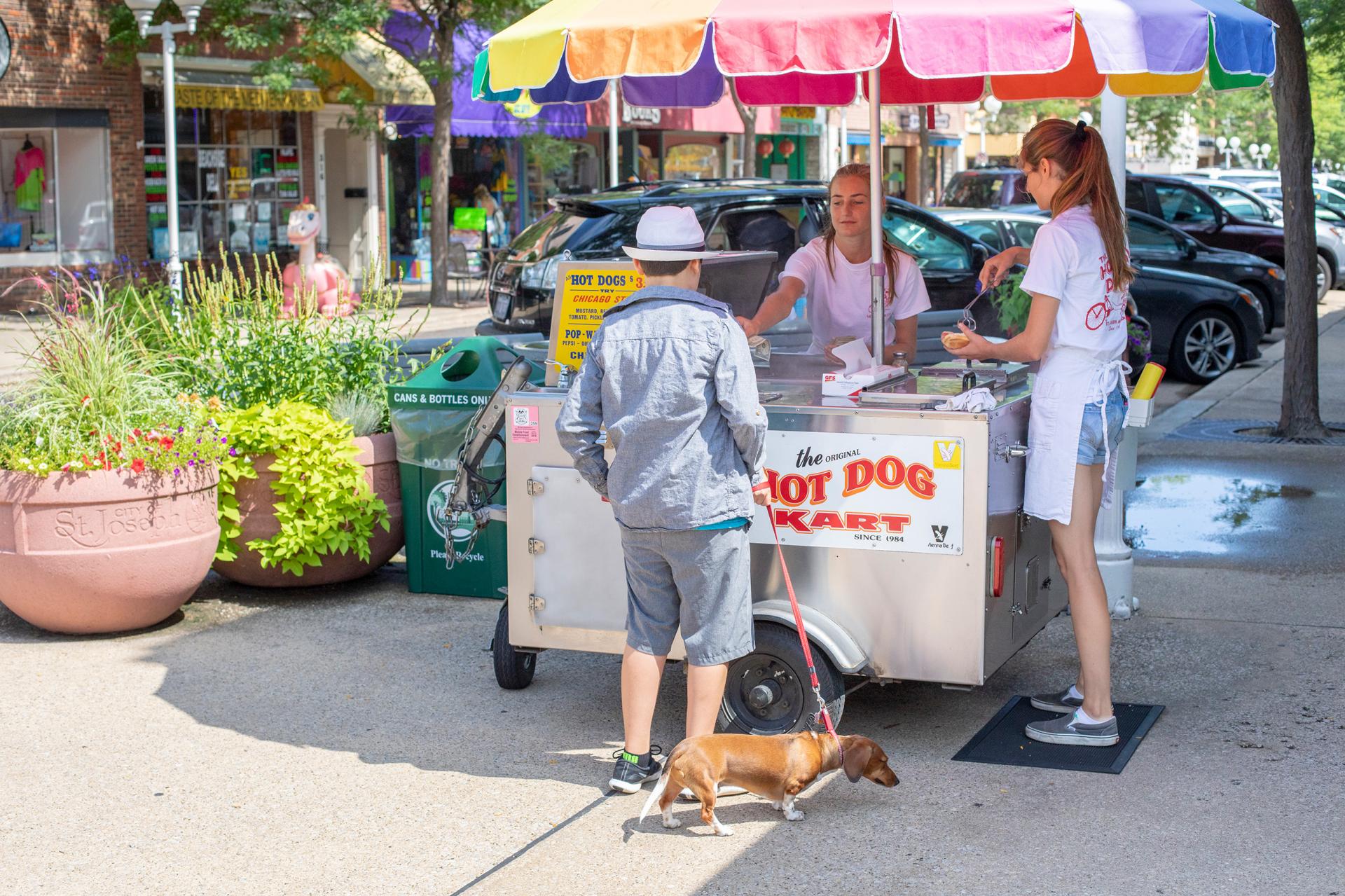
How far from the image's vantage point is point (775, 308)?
604cm

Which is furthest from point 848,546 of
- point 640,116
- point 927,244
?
point 640,116

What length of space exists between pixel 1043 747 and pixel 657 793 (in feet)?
4.50

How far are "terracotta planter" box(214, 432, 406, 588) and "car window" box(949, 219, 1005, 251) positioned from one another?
8.88 m

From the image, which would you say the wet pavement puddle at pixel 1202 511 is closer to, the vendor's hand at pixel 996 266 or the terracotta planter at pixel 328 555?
the vendor's hand at pixel 996 266

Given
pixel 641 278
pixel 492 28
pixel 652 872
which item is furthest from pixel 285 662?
pixel 492 28

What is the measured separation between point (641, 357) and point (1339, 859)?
2299 millimetres

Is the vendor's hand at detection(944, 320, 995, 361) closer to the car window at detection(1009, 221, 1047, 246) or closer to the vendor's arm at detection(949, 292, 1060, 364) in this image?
the vendor's arm at detection(949, 292, 1060, 364)

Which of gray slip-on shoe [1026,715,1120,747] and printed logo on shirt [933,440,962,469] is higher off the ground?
printed logo on shirt [933,440,962,469]

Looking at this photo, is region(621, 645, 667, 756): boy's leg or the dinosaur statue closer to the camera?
region(621, 645, 667, 756): boy's leg

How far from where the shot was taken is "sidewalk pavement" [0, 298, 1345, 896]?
162 inches

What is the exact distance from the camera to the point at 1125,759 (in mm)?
4824

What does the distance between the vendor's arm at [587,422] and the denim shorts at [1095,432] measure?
1540 millimetres

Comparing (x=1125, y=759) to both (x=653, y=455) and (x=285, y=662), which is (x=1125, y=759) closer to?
(x=653, y=455)

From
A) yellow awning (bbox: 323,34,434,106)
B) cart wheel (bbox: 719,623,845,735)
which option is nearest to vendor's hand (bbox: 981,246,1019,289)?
cart wheel (bbox: 719,623,845,735)
